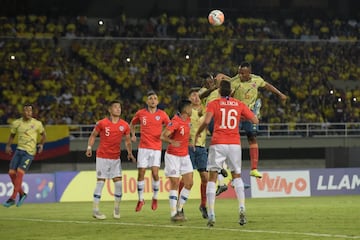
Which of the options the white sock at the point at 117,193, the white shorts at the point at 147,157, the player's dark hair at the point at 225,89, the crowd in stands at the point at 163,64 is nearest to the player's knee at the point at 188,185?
the white sock at the point at 117,193

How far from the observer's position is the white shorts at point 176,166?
1808 cm

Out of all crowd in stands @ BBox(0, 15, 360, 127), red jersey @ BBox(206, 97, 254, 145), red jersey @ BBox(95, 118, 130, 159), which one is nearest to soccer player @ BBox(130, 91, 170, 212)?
red jersey @ BBox(95, 118, 130, 159)

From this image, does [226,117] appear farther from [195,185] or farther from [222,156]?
[195,185]

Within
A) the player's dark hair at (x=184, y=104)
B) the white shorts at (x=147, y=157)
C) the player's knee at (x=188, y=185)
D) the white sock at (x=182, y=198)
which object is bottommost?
the white sock at (x=182, y=198)

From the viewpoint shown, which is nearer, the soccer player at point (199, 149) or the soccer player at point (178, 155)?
the soccer player at point (178, 155)

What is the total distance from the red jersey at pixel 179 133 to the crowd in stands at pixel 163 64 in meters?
21.2

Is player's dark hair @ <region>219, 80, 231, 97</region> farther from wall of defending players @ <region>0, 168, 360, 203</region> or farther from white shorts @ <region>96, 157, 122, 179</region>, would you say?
wall of defending players @ <region>0, 168, 360, 203</region>

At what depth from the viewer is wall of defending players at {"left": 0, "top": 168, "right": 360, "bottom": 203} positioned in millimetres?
30219

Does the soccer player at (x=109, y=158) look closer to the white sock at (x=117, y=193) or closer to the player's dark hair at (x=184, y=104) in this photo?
the white sock at (x=117, y=193)

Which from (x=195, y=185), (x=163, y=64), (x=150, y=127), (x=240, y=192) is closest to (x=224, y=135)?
(x=240, y=192)

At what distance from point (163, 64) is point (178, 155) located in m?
26.8

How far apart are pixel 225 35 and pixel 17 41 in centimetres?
1078

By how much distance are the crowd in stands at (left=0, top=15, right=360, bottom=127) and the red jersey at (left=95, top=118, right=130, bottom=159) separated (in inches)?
770

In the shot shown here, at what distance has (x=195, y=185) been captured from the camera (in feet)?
105
